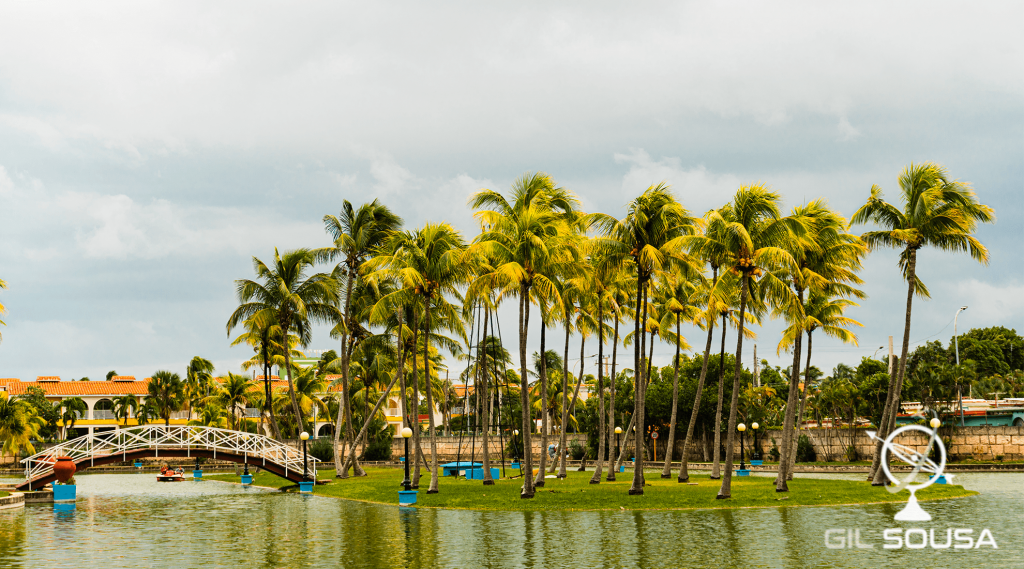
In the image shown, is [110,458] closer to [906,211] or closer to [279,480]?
[279,480]

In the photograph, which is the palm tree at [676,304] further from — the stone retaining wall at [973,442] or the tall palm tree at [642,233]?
the stone retaining wall at [973,442]

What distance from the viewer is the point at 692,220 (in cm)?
3272

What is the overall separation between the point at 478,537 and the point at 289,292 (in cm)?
3086

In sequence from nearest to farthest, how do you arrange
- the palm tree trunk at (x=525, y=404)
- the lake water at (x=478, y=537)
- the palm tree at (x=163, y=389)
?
the lake water at (x=478, y=537)
the palm tree trunk at (x=525, y=404)
the palm tree at (x=163, y=389)

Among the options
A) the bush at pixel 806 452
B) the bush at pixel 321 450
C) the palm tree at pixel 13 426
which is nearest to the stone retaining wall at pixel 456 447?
the bush at pixel 321 450

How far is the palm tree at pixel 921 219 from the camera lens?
105ft

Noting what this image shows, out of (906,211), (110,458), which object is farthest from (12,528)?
(906,211)

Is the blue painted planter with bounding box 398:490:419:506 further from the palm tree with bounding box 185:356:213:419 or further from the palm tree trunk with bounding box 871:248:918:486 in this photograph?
the palm tree with bounding box 185:356:213:419

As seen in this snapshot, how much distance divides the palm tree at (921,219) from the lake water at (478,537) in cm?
921

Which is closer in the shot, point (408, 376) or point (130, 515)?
point (130, 515)

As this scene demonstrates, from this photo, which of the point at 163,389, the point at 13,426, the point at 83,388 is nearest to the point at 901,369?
the point at 13,426

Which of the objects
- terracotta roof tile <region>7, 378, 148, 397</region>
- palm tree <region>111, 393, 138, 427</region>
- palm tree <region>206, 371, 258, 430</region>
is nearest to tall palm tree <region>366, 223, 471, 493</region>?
palm tree <region>206, 371, 258, 430</region>

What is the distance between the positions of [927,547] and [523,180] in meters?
21.8
